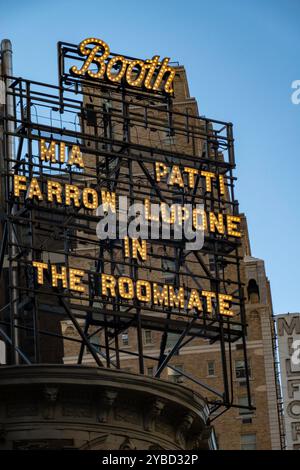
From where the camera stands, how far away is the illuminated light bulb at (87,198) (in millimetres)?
60844

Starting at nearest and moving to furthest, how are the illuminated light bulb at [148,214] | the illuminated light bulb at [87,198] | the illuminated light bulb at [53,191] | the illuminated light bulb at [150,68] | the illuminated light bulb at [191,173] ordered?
1. the illuminated light bulb at [53,191]
2. the illuminated light bulb at [87,198]
3. the illuminated light bulb at [148,214]
4. the illuminated light bulb at [191,173]
5. the illuminated light bulb at [150,68]

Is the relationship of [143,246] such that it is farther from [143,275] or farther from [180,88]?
[180,88]

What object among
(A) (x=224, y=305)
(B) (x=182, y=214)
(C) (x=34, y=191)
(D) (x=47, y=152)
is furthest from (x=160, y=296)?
(D) (x=47, y=152)

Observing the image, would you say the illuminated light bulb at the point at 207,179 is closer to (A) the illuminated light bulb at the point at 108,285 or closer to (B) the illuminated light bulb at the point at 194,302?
(B) the illuminated light bulb at the point at 194,302

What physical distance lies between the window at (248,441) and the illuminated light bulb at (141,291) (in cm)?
5494

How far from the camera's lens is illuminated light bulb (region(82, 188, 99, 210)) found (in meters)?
60.8

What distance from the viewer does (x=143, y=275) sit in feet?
364

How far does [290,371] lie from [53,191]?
43295mm

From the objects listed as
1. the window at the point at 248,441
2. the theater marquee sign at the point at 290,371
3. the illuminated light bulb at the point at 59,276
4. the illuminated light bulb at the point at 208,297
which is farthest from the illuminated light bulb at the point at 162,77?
the window at the point at 248,441

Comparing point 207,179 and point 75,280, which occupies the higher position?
point 207,179

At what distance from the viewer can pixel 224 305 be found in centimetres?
6153

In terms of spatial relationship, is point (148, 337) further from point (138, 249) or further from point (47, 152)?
point (47, 152)

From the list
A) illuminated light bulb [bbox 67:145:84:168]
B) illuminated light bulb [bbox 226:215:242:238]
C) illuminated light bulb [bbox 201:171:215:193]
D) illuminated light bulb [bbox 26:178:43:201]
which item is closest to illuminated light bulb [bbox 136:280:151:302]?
illuminated light bulb [bbox 26:178:43:201]

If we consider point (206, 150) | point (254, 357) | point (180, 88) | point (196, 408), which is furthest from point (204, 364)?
point (196, 408)
